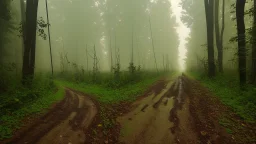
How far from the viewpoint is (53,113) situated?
690cm

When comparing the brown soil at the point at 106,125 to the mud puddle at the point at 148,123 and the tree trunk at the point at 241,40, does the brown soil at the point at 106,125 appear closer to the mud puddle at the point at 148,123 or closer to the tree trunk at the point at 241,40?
the mud puddle at the point at 148,123

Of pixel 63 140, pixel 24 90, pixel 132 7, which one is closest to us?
pixel 63 140

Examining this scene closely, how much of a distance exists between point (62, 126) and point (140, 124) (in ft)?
8.79

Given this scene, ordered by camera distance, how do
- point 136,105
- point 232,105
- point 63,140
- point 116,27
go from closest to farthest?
point 63,140, point 232,105, point 136,105, point 116,27

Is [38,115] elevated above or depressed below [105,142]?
above

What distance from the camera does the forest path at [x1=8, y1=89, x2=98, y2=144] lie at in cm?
489

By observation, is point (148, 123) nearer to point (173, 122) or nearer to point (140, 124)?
point (140, 124)

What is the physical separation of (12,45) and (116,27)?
54.5 feet

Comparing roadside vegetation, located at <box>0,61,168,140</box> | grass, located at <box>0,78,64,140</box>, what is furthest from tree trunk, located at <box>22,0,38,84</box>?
grass, located at <box>0,78,64,140</box>

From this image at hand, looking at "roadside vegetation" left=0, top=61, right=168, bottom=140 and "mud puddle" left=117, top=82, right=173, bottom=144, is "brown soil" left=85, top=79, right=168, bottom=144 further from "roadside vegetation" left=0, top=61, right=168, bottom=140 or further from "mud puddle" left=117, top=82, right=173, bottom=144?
"mud puddle" left=117, top=82, right=173, bottom=144

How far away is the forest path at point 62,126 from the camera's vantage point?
16.0 feet

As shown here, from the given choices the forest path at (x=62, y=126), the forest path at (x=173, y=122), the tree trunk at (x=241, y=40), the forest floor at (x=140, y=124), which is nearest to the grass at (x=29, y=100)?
the forest floor at (x=140, y=124)

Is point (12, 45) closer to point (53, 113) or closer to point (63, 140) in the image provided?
point (53, 113)

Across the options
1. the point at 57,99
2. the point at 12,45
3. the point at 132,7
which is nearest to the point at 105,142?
the point at 57,99
